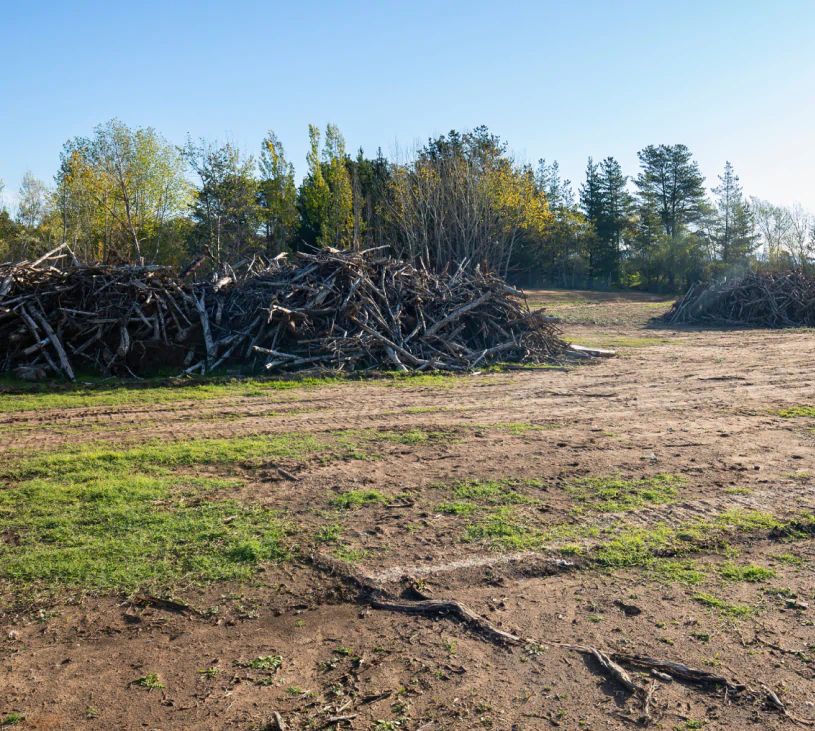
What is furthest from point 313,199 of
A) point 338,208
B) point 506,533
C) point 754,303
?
point 506,533

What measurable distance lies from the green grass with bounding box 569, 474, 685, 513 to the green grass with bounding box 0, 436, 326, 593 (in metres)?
2.47

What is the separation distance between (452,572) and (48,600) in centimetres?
232

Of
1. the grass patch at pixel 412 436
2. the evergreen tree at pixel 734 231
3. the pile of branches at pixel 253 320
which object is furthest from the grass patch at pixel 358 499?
the evergreen tree at pixel 734 231

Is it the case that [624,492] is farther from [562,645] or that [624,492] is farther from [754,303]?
[754,303]

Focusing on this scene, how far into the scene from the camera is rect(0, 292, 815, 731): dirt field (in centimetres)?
286

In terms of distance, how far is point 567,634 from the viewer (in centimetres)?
337

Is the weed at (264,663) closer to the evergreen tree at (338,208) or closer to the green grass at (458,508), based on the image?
the green grass at (458,508)

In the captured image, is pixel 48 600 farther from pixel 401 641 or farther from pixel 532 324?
pixel 532 324

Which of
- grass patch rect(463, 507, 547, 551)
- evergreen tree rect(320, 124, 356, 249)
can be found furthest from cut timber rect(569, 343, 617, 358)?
evergreen tree rect(320, 124, 356, 249)

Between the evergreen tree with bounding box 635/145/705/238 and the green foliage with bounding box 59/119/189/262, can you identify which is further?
the evergreen tree with bounding box 635/145/705/238

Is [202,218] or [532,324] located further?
[202,218]

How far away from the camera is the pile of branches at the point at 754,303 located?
24.6 meters

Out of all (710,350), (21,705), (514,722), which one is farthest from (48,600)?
(710,350)

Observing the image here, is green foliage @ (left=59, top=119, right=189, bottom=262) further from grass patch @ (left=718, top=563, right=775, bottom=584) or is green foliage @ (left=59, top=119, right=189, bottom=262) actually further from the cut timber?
grass patch @ (left=718, top=563, right=775, bottom=584)
